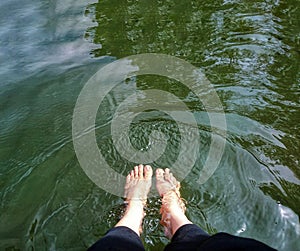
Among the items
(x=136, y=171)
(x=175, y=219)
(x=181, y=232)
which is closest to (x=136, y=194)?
(x=136, y=171)

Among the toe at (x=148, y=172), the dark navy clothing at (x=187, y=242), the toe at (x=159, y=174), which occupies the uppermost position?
the dark navy clothing at (x=187, y=242)

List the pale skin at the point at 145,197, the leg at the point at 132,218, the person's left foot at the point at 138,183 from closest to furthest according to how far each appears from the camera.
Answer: the leg at the point at 132,218 < the pale skin at the point at 145,197 < the person's left foot at the point at 138,183

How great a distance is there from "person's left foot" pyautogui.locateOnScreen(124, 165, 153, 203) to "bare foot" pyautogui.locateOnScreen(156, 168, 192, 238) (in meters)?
0.06

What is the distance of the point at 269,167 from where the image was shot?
2064 millimetres

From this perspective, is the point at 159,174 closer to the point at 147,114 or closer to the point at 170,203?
the point at 170,203

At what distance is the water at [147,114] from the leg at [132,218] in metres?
0.07

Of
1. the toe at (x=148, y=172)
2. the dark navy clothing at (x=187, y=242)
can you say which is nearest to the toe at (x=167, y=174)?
the toe at (x=148, y=172)

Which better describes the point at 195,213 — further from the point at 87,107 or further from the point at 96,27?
the point at 96,27

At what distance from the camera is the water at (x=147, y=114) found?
1856 millimetres

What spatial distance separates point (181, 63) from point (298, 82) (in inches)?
34.1

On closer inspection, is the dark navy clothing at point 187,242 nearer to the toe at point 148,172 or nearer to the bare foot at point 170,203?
the bare foot at point 170,203

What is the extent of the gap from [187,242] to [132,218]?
0.42 metres

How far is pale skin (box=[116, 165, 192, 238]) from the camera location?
69.8 inches

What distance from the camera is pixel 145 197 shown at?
2066 mm
